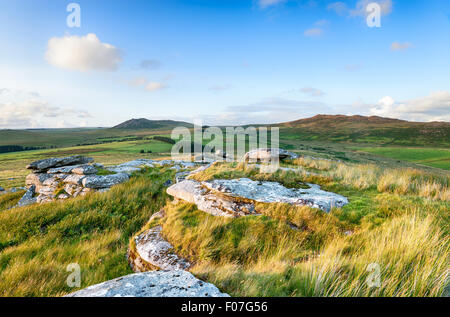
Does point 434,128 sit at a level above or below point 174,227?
above

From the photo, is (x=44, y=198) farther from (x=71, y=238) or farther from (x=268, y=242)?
(x=268, y=242)

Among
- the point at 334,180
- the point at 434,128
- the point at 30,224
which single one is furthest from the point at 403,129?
the point at 30,224

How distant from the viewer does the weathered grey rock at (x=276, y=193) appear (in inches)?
252

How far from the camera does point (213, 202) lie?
723 cm

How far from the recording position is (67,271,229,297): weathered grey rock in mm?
2615

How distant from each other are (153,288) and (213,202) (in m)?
4.51

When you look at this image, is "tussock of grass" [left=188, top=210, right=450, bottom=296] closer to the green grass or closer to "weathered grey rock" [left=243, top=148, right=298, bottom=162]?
the green grass

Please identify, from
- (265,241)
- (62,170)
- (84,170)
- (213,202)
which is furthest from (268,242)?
(62,170)

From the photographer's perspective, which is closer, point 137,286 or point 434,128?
point 137,286

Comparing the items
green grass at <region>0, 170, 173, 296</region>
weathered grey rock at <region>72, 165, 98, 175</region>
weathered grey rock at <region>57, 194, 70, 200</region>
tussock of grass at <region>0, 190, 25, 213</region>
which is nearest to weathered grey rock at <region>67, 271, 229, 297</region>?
green grass at <region>0, 170, 173, 296</region>

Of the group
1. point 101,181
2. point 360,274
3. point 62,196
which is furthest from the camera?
point 101,181

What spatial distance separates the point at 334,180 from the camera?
919 centimetres
